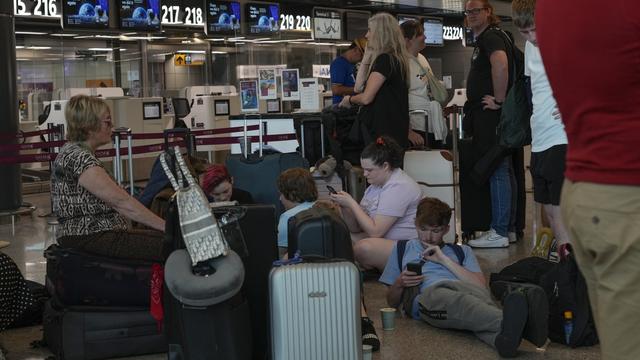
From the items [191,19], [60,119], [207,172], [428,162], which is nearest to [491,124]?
[428,162]

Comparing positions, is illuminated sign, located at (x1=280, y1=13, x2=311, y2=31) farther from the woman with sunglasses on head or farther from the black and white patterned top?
the black and white patterned top

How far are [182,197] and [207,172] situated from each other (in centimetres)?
190

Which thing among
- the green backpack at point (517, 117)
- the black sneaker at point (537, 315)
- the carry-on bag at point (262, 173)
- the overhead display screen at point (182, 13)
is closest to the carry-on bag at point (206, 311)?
the black sneaker at point (537, 315)

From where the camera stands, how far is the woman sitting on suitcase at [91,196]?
4164 mm

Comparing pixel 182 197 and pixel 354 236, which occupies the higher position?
pixel 182 197

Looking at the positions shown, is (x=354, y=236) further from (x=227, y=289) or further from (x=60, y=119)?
(x=60, y=119)

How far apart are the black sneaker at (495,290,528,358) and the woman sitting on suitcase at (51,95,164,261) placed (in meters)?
1.47

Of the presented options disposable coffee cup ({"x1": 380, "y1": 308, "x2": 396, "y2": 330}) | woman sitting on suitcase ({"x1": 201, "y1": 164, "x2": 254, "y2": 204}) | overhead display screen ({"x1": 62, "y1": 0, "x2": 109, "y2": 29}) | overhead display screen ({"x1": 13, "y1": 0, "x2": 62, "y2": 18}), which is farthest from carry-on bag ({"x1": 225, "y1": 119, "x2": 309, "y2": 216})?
overhead display screen ({"x1": 13, "y1": 0, "x2": 62, "y2": 18})

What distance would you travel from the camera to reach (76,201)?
436cm

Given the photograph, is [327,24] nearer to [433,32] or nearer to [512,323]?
[433,32]

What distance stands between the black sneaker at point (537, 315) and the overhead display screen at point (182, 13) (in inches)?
570

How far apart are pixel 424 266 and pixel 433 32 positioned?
20.0m

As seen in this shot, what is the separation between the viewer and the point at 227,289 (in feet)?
10.1

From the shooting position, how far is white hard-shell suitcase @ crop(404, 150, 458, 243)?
6.32 meters
